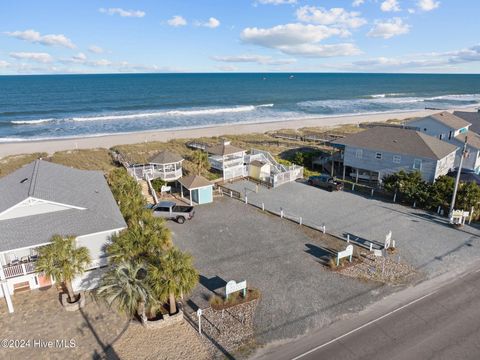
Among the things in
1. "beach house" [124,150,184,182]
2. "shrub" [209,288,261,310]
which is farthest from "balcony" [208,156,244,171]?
"shrub" [209,288,261,310]

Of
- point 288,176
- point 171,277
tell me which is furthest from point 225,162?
point 171,277

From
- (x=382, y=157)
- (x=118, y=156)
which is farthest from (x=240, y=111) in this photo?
(x=382, y=157)

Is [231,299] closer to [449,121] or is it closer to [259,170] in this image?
[259,170]

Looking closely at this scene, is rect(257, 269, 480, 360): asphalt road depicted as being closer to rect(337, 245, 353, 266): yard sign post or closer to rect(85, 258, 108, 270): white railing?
rect(337, 245, 353, 266): yard sign post

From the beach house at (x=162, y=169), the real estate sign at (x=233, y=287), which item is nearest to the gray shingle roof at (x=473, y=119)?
the beach house at (x=162, y=169)

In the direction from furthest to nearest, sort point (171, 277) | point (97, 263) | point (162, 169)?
1. point (162, 169)
2. point (97, 263)
3. point (171, 277)

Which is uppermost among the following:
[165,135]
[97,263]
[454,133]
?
[454,133]

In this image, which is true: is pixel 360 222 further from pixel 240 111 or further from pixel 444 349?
pixel 240 111
